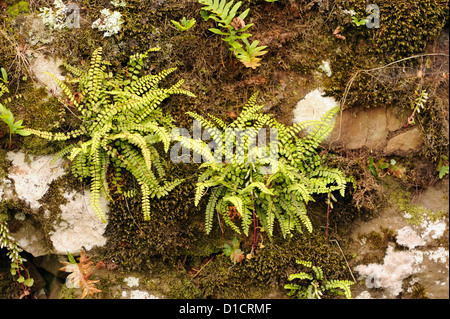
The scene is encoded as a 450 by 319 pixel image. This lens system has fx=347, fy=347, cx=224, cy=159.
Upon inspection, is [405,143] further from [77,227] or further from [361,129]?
[77,227]

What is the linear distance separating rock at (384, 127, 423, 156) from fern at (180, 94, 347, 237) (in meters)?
0.98

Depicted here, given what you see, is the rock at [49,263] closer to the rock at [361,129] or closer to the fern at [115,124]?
the fern at [115,124]

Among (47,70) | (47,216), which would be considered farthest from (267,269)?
(47,70)

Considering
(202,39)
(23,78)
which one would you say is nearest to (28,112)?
(23,78)

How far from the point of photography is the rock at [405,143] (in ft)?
16.1

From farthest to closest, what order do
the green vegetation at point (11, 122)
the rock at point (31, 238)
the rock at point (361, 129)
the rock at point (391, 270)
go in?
the rock at point (391, 270)
the rock at point (361, 129)
the rock at point (31, 238)
the green vegetation at point (11, 122)

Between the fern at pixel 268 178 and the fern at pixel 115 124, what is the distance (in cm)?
52

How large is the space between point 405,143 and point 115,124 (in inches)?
156

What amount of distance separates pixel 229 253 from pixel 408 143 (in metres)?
2.97

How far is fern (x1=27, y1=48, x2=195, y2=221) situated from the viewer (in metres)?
3.95

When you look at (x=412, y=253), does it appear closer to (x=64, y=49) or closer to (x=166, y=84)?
(x=166, y=84)

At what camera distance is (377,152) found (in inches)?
192

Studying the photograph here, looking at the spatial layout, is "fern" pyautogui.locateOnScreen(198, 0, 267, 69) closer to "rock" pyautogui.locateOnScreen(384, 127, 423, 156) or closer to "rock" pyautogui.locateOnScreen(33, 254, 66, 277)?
"rock" pyautogui.locateOnScreen(384, 127, 423, 156)

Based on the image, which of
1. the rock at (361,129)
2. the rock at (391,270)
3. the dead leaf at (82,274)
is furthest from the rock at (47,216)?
the rock at (391,270)
